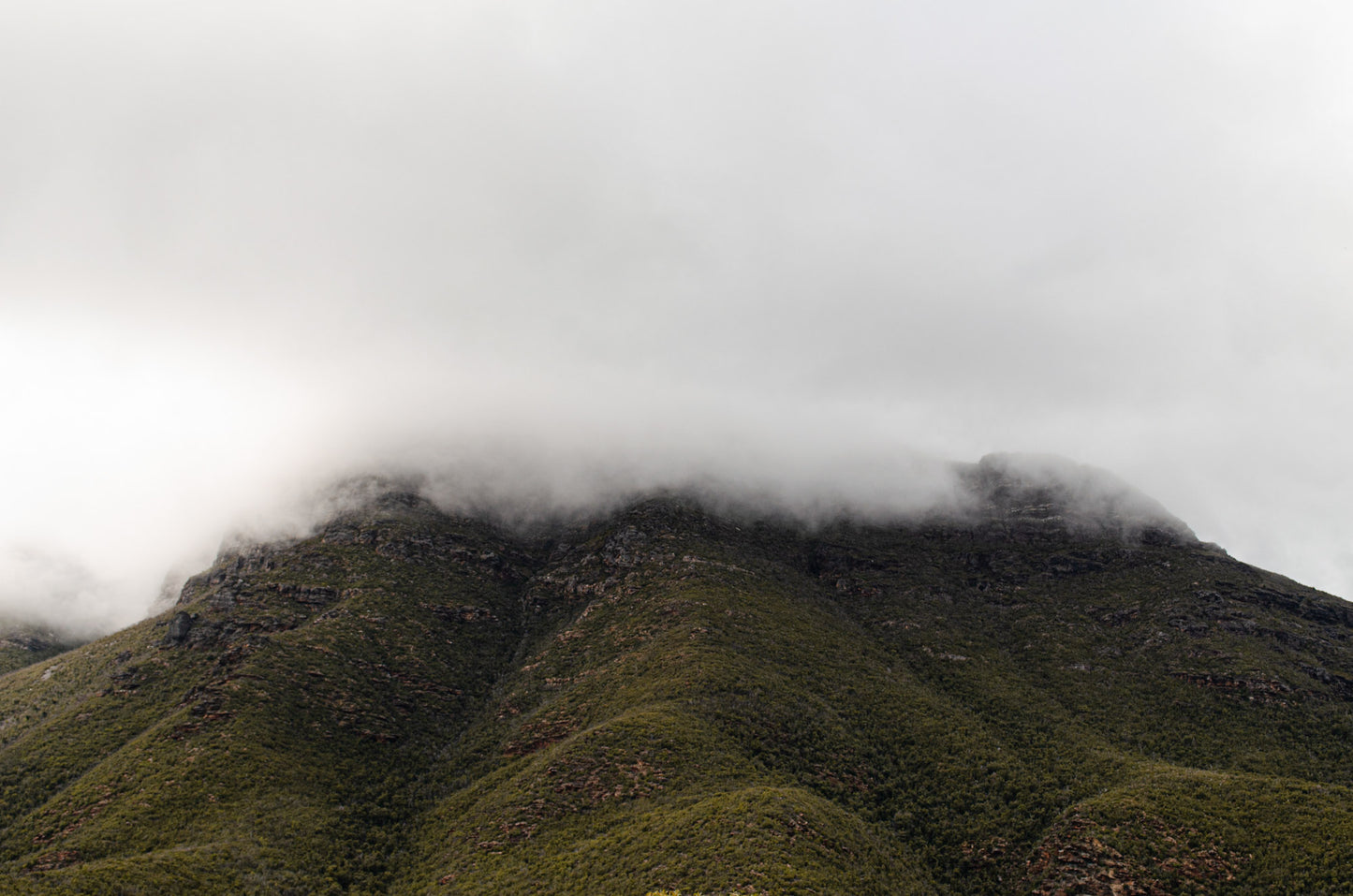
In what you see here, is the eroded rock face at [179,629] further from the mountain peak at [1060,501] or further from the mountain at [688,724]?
the mountain peak at [1060,501]

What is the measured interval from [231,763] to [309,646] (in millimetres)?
22864

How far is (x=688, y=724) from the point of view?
7206 cm

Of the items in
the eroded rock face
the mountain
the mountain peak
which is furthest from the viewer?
the mountain peak

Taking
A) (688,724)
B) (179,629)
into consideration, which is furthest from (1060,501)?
(179,629)

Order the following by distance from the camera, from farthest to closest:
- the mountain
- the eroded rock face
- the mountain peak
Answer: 1. the mountain peak
2. the eroded rock face
3. the mountain

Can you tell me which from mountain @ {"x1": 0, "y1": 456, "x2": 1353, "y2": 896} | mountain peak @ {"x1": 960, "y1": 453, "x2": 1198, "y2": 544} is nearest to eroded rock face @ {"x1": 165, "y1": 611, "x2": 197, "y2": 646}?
mountain @ {"x1": 0, "y1": 456, "x2": 1353, "y2": 896}

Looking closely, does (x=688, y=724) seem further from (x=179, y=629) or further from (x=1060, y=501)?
(x=1060, y=501)

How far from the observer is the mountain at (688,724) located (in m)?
55.8

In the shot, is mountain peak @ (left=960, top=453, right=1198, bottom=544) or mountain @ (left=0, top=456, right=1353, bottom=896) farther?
mountain peak @ (left=960, top=453, right=1198, bottom=544)

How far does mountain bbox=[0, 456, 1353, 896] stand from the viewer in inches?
2199

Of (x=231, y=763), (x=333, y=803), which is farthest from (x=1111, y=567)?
(x=231, y=763)

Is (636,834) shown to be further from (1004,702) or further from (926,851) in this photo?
(1004,702)

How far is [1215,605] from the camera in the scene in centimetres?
10144

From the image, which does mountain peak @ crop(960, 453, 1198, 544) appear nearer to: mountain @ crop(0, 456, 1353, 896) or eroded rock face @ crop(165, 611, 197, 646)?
mountain @ crop(0, 456, 1353, 896)
